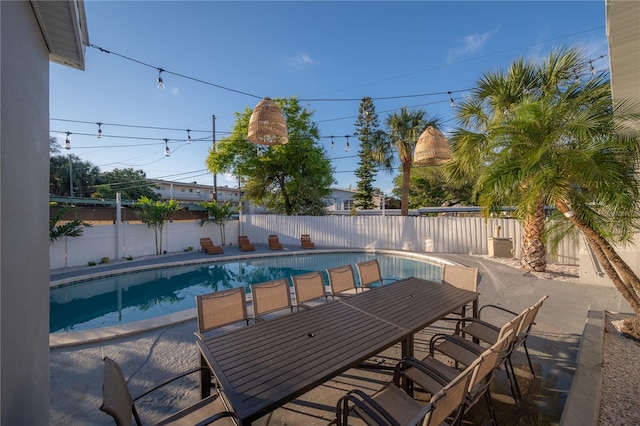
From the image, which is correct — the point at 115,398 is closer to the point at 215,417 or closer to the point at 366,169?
the point at 215,417

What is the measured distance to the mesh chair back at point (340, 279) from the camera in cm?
427

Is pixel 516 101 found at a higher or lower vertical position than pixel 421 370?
higher

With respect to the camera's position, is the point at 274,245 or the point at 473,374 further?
the point at 274,245

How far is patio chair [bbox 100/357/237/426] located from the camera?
137 centimetres

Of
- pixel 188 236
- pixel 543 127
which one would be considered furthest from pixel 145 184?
pixel 543 127

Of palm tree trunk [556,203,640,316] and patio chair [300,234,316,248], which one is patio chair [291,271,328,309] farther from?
patio chair [300,234,316,248]

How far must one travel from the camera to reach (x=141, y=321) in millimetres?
4211

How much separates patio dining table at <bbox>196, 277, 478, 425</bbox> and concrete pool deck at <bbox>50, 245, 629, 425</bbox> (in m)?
0.68

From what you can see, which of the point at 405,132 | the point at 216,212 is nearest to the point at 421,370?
the point at 405,132

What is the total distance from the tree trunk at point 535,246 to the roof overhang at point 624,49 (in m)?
3.91

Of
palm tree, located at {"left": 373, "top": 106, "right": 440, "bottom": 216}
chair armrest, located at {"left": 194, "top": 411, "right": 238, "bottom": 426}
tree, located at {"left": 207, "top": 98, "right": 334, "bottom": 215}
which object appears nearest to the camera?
chair armrest, located at {"left": 194, "top": 411, "right": 238, "bottom": 426}

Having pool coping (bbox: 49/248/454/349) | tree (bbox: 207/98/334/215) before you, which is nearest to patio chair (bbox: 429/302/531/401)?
pool coping (bbox: 49/248/454/349)

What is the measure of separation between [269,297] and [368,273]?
1986 mm

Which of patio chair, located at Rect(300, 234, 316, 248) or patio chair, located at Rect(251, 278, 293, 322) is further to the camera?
patio chair, located at Rect(300, 234, 316, 248)
